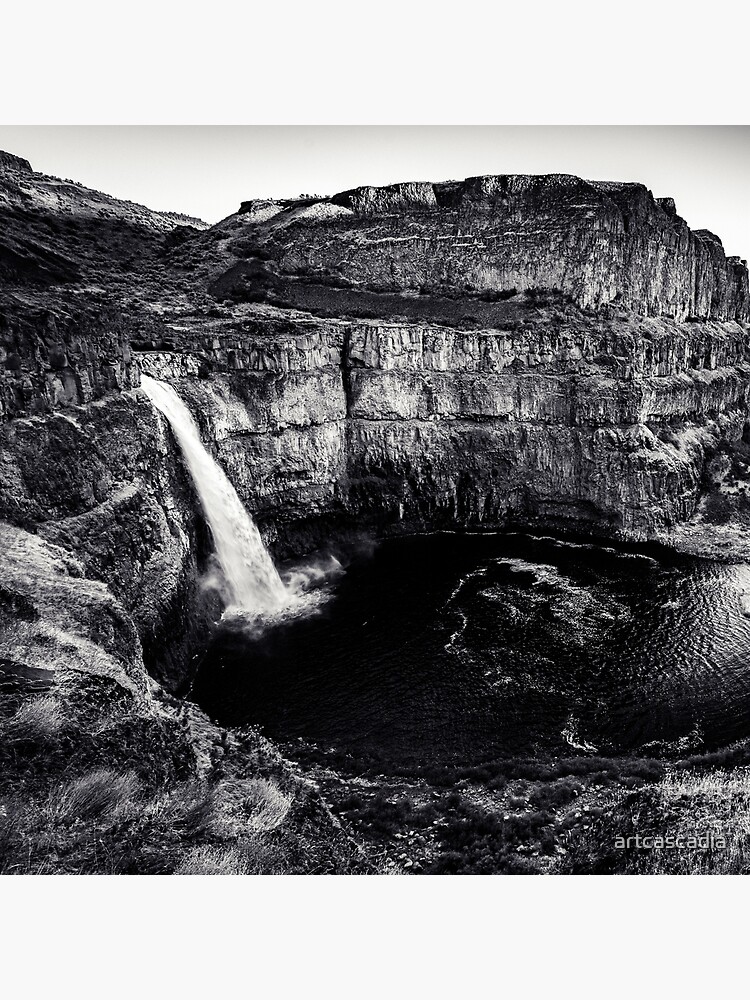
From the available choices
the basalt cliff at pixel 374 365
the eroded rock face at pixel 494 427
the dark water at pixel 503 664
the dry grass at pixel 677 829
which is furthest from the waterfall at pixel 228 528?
the dry grass at pixel 677 829

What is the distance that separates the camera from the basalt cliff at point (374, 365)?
25.3 meters

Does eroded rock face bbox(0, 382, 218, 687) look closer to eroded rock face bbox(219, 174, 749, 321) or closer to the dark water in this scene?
the dark water

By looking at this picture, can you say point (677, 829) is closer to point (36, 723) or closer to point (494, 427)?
point (36, 723)

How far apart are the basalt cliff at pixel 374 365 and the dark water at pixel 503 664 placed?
364 centimetres

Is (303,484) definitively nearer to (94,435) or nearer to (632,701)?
(94,435)

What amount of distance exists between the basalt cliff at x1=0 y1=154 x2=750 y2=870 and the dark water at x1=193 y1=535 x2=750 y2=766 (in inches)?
143

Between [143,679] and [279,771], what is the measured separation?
4.99m

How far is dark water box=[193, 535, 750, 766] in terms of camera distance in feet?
71.1

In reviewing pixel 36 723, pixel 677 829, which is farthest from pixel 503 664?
pixel 36 723

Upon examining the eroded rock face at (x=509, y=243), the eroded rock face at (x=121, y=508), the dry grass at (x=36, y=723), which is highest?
the eroded rock face at (x=509, y=243)

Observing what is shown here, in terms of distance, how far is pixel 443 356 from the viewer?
39062 millimetres

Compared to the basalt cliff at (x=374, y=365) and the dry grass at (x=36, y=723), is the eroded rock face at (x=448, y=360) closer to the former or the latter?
the basalt cliff at (x=374, y=365)

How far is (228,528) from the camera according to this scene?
30.2 metres

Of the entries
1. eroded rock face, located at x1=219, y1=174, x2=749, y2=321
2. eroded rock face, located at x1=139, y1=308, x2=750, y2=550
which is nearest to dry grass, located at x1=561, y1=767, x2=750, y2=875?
eroded rock face, located at x1=139, y1=308, x2=750, y2=550
